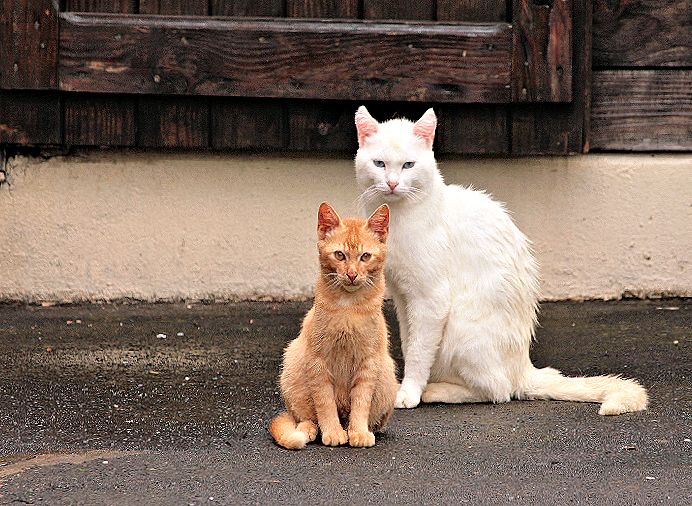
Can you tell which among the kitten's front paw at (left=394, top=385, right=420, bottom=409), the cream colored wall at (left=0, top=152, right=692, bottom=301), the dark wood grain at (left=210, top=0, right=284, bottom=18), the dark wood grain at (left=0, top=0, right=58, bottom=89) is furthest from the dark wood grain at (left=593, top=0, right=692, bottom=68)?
the dark wood grain at (left=0, top=0, right=58, bottom=89)

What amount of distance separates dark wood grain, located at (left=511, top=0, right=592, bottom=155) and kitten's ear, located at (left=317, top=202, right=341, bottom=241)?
7.91 ft

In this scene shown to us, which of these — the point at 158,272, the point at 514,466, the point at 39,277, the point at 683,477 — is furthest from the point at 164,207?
the point at 683,477

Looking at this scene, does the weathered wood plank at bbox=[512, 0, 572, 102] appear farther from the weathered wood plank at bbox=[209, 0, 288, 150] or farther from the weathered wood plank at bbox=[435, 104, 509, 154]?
the weathered wood plank at bbox=[209, 0, 288, 150]

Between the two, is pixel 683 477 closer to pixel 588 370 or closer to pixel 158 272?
pixel 588 370

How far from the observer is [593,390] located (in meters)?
4.80

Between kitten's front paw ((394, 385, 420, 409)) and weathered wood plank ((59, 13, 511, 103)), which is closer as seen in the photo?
kitten's front paw ((394, 385, 420, 409))

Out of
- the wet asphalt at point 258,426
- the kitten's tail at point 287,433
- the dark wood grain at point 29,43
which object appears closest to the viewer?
the wet asphalt at point 258,426

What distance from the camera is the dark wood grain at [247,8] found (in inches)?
247

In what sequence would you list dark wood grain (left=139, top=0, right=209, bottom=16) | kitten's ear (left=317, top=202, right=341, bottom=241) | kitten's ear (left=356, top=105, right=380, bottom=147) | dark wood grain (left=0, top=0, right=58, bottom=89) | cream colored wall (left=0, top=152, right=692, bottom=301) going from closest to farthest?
kitten's ear (left=317, top=202, right=341, bottom=241)
kitten's ear (left=356, top=105, right=380, bottom=147)
dark wood grain (left=0, top=0, right=58, bottom=89)
dark wood grain (left=139, top=0, right=209, bottom=16)
cream colored wall (left=0, top=152, right=692, bottom=301)

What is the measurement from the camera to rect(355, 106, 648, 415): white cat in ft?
15.8

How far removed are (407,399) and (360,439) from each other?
2.33 feet

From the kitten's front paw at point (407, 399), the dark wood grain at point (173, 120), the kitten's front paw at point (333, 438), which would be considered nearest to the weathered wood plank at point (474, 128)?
the dark wood grain at point (173, 120)

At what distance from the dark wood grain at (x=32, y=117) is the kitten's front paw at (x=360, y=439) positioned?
3.04m

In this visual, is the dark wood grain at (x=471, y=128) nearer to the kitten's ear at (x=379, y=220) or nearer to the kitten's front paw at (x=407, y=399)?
the kitten's front paw at (x=407, y=399)
